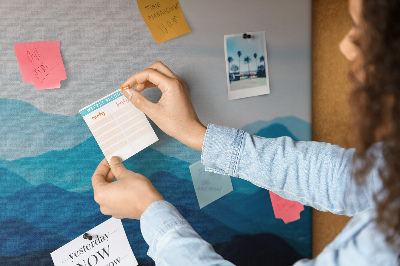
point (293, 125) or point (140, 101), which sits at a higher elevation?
point (140, 101)

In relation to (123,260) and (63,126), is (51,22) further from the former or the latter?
(123,260)

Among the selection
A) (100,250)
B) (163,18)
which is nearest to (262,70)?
(163,18)

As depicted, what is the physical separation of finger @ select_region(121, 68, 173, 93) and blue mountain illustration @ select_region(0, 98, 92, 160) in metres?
0.15

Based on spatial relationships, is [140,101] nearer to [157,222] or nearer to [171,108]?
[171,108]

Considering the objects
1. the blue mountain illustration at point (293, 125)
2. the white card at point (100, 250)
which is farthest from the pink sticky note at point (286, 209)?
the white card at point (100, 250)

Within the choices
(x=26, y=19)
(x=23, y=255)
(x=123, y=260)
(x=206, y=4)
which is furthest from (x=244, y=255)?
(x=26, y=19)

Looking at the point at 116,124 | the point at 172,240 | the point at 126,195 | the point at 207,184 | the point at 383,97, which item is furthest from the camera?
the point at 207,184

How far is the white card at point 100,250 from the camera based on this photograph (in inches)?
29.2

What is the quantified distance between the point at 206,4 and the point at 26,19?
41 centimetres

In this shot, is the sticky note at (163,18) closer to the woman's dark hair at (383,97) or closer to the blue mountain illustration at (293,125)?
the blue mountain illustration at (293,125)

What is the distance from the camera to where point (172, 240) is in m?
0.51

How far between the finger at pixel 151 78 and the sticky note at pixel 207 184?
0.81ft

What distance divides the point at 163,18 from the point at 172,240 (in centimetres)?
52

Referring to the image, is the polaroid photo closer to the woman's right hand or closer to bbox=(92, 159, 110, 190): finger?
the woman's right hand
